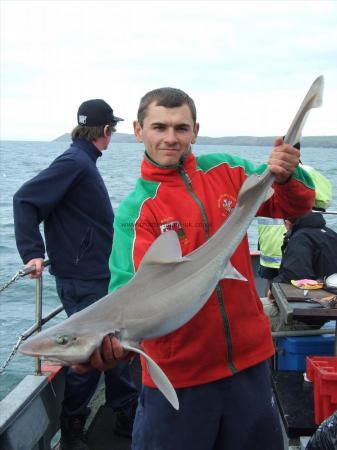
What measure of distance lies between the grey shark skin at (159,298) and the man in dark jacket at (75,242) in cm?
222

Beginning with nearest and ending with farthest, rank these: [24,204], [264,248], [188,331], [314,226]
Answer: [188,331]
[24,204]
[314,226]
[264,248]

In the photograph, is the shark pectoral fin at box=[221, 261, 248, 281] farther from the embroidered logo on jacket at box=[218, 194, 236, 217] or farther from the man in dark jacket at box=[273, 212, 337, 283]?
the man in dark jacket at box=[273, 212, 337, 283]

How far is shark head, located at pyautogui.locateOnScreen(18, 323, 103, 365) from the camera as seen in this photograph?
231 cm

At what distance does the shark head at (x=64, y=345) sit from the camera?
7.57 feet

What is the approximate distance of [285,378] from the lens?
15.9 feet

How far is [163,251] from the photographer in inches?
98.3

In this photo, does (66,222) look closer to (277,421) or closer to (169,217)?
(169,217)

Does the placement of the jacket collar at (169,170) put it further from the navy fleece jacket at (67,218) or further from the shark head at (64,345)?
the navy fleece jacket at (67,218)

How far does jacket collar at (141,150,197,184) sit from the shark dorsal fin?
56 cm

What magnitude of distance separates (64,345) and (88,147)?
301 cm

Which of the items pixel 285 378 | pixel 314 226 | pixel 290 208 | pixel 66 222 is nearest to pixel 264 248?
pixel 314 226

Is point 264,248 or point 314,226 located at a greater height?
point 314,226

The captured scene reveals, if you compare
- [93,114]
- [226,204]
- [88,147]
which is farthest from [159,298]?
[93,114]

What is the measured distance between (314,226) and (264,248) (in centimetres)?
207
